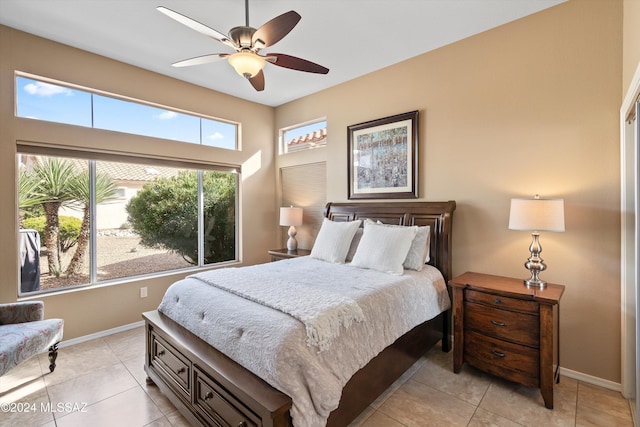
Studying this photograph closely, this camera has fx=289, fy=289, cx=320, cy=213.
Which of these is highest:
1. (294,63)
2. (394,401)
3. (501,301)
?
(294,63)

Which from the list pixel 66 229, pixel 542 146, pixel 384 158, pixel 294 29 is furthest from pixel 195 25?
pixel 542 146

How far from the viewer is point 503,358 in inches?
87.2

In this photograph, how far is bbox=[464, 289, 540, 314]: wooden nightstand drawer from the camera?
6.88ft

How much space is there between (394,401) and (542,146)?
2437 mm

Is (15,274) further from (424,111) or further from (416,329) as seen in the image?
(424,111)

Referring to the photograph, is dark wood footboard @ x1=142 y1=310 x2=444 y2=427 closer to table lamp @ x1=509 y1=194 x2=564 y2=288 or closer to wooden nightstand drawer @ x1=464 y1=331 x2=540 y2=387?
wooden nightstand drawer @ x1=464 y1=331 x2=540 y2=387

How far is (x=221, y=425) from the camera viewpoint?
1.59m

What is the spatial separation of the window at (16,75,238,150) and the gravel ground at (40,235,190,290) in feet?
4.35

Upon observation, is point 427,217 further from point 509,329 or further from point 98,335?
point 98,335

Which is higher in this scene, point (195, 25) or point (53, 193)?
point (195, 25)

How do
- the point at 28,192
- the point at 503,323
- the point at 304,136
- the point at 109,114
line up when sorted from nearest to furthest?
the point at 503,323
the point at 28,192
the point at 109,114
the point at 304,136

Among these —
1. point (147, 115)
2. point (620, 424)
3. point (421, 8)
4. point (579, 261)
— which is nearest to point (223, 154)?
point (147, 115)

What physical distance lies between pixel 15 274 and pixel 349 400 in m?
3.27

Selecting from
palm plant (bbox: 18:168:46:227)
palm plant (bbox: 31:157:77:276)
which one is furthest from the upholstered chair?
palm plant (bbox: 18:168:46:227)
